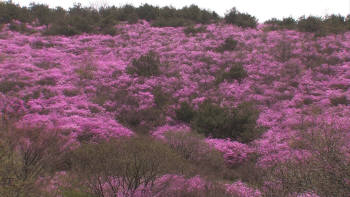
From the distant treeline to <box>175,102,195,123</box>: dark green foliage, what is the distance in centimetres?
1424

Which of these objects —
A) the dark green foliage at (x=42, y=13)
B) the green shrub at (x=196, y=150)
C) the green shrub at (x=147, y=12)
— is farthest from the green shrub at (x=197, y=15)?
the green shrub at (x=196, y=150)

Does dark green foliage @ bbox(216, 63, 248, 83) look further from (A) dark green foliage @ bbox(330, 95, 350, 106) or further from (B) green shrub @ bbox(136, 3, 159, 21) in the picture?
(B) green shrub @ bbox(136, 3, 159, 21)

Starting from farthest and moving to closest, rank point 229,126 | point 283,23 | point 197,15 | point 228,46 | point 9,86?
point 197,15 < point 283,23 < point 228,46 < point 9,86 < point 229,126

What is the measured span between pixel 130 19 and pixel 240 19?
11420 millimetres

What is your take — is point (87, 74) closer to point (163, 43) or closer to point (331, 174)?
point (163, 43)

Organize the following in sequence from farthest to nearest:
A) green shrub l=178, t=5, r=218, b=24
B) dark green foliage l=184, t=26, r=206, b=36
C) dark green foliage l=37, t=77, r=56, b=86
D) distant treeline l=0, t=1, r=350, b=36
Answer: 1. green shrub l=178, t=5, r=218, b=24
2. dark green foliage l=184, t=26, r=206, b=36
3. distant treeline l=0, t=1, r=350, b=36
4. dark green foliage l=37, t=77, r=56, b=86

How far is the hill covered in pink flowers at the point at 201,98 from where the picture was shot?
727cm

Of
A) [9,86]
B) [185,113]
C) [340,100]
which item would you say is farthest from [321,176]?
[9,86]

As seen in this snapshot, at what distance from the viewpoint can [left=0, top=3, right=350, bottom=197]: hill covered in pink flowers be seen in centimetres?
727

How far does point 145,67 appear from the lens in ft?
66.2

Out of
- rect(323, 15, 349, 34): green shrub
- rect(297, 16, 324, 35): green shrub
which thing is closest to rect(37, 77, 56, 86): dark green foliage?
rect(297, 16, 324, 35): green shrub

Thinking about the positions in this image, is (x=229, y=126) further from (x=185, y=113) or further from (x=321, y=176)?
(x=321, y=176)

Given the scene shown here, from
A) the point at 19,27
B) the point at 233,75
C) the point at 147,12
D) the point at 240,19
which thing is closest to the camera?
the point at 233,75

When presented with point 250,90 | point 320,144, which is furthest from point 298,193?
point 250,90
